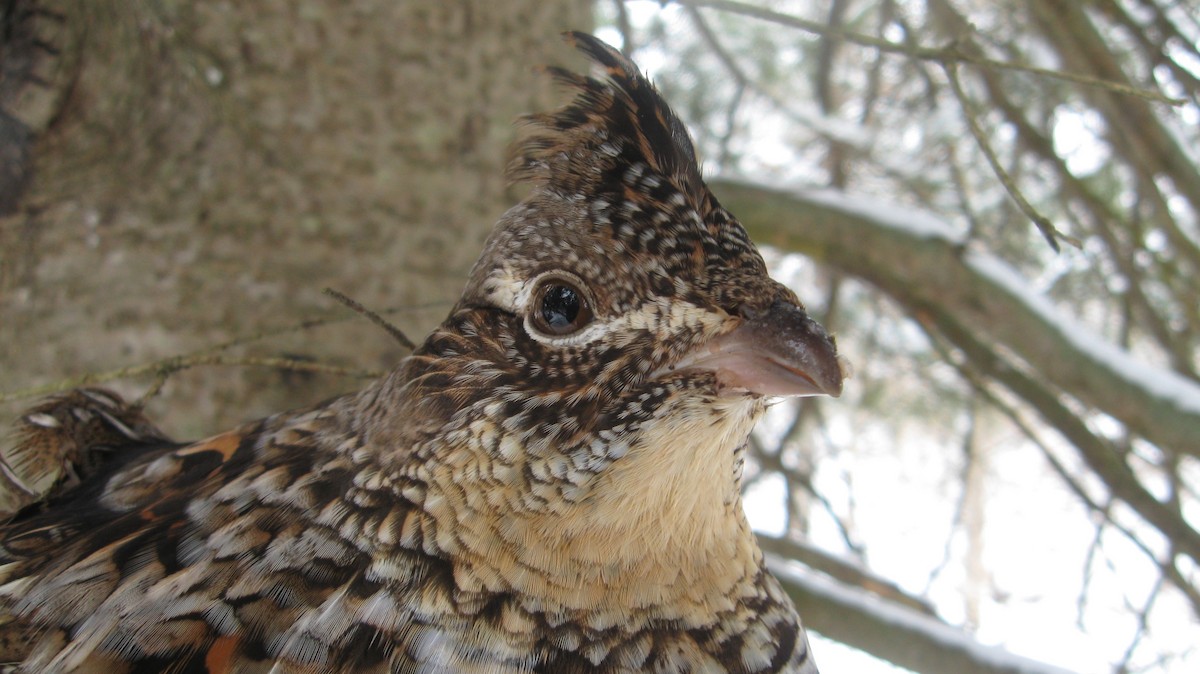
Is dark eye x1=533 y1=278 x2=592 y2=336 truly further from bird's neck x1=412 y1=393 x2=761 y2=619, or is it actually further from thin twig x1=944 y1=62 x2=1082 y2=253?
thin twig x1=944 y1=62 x2=1082 y2=253

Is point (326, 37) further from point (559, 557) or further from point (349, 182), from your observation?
point (559, 557)

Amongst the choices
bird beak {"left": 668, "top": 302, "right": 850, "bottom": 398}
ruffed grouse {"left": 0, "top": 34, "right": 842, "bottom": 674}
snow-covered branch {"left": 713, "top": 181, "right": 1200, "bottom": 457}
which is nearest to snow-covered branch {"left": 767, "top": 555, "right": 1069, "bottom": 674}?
snow-covered branch {"left": 713, "top": 181, "right": 1200, "bottom": 457}

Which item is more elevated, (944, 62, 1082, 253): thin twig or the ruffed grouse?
(944, 62, 1082, 253): thin twig

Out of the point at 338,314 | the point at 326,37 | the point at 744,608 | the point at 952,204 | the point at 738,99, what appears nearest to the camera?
the point at 744,608

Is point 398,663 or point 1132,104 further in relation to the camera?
point 1132,104

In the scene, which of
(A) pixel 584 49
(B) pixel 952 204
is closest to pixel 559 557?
(A) pixel 584 49

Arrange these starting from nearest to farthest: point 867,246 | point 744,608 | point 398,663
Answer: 1. point 398,663
2. point 744,608
3. point 867,246
